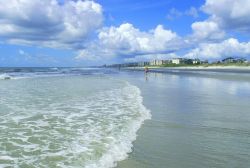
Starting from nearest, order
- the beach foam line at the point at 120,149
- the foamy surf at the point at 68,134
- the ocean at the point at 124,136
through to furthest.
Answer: the beach foam line at the point at 120,149 → the ocean at the point at 124,136 → the foamy surf at the point at 68,134

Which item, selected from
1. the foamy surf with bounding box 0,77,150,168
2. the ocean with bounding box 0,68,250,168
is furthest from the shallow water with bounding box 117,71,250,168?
the foamy surf with bounding box 0,77,150,168

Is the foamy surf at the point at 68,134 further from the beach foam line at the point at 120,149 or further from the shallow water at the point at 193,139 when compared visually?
the shallow water at the point at 193,139

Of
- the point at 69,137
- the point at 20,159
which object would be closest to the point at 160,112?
the point at 69,137

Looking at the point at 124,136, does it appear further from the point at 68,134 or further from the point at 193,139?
the point at 193,139

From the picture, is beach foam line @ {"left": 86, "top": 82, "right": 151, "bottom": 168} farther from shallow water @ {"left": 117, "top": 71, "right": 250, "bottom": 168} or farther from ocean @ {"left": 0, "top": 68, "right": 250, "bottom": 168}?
shallow water @ {"left": 117, "top": 71, "right": 250, "bottom": 168}

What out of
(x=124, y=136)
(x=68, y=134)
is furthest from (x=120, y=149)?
(x=68, y=134)

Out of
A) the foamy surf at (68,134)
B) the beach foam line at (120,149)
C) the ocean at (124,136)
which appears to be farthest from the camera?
the foamy surf at (68,134)

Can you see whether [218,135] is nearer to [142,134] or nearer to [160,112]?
[142,134]

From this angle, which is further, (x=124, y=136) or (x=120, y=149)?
(x=124, y=136)

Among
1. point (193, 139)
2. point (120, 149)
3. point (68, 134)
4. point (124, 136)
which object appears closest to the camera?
point (120, 149)

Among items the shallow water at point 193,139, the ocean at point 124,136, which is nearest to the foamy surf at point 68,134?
the ocean at point 124,136

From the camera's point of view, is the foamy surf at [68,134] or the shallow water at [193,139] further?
the foamy surf at [68,134]

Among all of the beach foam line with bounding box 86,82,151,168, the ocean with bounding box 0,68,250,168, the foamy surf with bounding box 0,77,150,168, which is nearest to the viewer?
the beach foam line with bounding box 86,82,151,168

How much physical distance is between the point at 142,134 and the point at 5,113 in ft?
23.5
